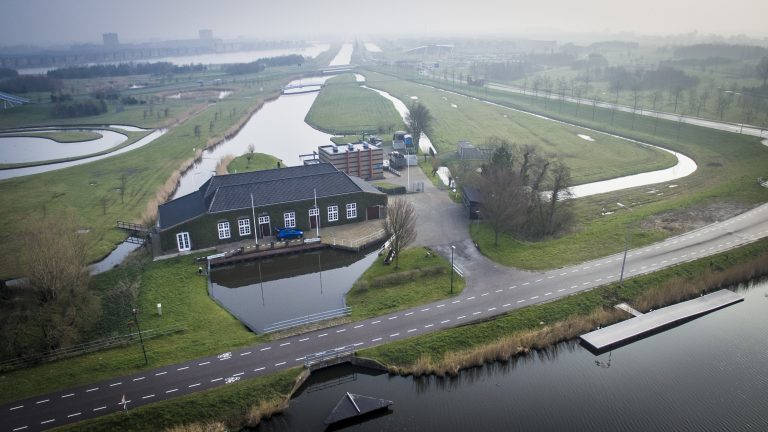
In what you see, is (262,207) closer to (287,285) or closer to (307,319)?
(287,285)

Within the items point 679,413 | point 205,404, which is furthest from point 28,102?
point 679,413

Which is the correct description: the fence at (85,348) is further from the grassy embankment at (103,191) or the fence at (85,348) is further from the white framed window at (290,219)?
the white framed window at (290,219)

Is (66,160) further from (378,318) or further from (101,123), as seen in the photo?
(378,318)

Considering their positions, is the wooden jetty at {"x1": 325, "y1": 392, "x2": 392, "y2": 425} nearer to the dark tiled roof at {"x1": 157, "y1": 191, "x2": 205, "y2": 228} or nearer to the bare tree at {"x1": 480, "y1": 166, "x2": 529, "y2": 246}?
the bare tree at {"x1": 480, "y1": 166, "x2": 529, "y2": 246}

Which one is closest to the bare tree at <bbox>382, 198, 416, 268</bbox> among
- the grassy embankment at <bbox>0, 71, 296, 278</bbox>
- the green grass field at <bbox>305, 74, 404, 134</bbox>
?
the grassy embankment at <bbox>0, 71, 296, 278</bbox>

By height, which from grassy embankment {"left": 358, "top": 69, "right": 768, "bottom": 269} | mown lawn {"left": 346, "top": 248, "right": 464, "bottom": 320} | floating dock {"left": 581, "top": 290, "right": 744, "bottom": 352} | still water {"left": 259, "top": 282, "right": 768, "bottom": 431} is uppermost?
grassy embankment {"left": 358, "top": 69, "right": 768, "bottom": 269}

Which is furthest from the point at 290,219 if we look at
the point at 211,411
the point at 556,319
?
the point at 556,319

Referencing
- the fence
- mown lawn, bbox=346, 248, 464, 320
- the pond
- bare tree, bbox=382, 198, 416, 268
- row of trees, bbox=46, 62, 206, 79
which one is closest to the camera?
the fence
